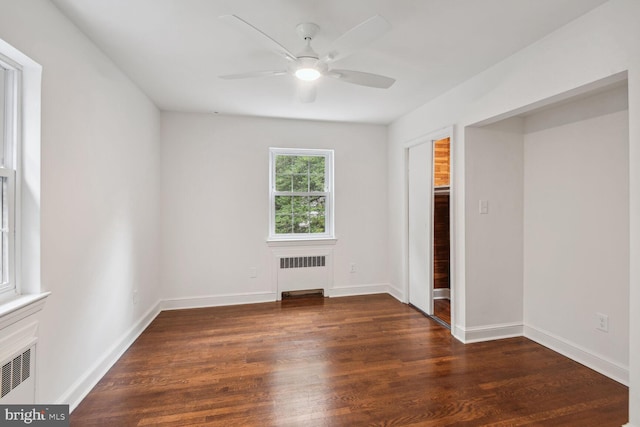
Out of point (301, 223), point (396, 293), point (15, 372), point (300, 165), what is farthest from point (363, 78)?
point (396, 293)

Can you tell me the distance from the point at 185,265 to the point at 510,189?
3.77 meters

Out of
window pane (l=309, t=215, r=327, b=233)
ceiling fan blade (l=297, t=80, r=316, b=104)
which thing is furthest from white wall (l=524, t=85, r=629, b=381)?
window pane (l=309, t=215, r=327, b=233)

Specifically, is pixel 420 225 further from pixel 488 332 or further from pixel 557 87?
pixel 557 87

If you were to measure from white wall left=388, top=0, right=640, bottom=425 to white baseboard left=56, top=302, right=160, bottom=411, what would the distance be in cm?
307

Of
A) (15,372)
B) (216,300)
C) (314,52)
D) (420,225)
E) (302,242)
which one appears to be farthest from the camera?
(302,242)

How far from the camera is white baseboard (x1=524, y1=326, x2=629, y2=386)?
7.14 ft

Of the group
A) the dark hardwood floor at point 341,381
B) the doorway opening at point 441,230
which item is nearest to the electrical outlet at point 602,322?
the dark hardwood floor at point 341,381

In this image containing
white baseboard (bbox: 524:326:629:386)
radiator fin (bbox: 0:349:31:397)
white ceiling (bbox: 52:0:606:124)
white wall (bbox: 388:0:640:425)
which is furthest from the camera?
white baseboard (bbox: 524:326:629:386)

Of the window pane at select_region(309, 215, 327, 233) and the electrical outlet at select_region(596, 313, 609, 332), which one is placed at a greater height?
the window pane at select_region(309, 215, 327, 233)

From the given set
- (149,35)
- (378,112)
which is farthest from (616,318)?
(149,35)

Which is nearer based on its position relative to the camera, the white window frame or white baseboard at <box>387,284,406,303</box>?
the white window frame

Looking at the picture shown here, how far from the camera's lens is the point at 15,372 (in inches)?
56.3

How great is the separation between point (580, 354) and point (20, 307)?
12.4 feet

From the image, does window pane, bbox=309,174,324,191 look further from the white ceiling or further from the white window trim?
the white window trim
